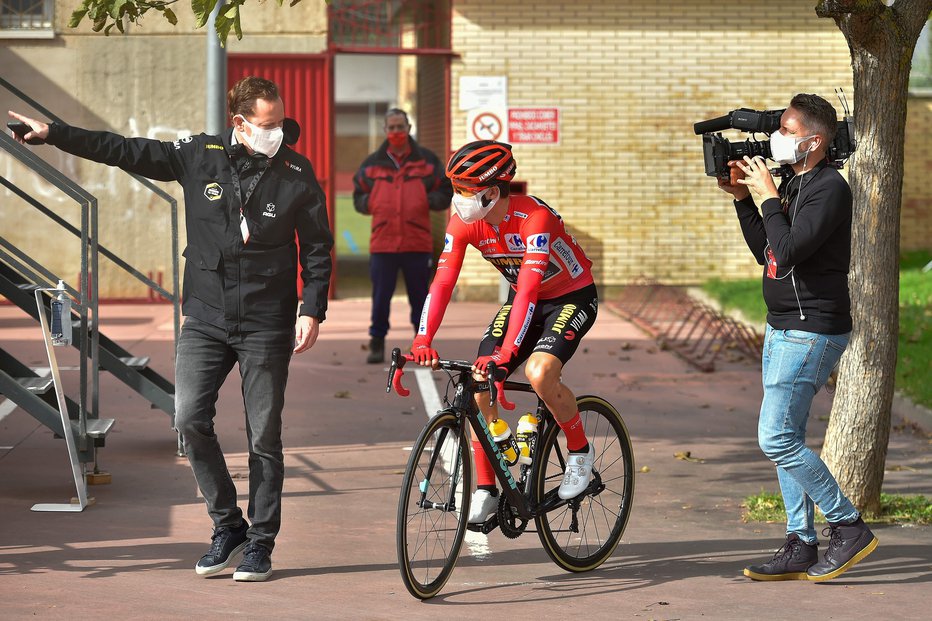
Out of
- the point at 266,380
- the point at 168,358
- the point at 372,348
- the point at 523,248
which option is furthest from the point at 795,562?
the point at 168,358

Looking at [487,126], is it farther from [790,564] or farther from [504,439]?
[790,564]

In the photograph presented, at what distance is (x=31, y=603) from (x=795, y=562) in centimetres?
306

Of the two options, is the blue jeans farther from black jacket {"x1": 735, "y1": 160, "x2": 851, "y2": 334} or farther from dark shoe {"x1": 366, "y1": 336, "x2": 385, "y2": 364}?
dark shoe {"x1": 366, "y1": 336, "x2": 385, "y2": 364}

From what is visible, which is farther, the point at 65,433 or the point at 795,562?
the point at 65,433

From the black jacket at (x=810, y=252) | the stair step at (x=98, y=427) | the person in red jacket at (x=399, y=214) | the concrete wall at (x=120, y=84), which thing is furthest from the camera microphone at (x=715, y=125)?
the concrete wall at (x=120, y=84)

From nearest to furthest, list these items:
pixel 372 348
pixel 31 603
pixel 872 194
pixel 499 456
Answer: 1. pixel 31 603
2. pixel 499 456
3. pixel 872 194
4. pixel 372 348

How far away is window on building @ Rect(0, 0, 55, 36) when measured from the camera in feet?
59.2

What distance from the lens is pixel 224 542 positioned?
612 cm

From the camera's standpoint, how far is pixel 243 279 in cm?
604

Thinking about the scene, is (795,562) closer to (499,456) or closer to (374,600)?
(499,456)

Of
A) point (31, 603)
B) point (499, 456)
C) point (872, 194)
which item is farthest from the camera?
point (872, 194)

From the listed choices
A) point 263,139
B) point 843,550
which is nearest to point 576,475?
point 843,550

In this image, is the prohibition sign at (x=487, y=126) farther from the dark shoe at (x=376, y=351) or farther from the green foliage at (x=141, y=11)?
the green foliage at (x=141, y=11)

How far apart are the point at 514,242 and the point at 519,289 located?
0.29 meters
